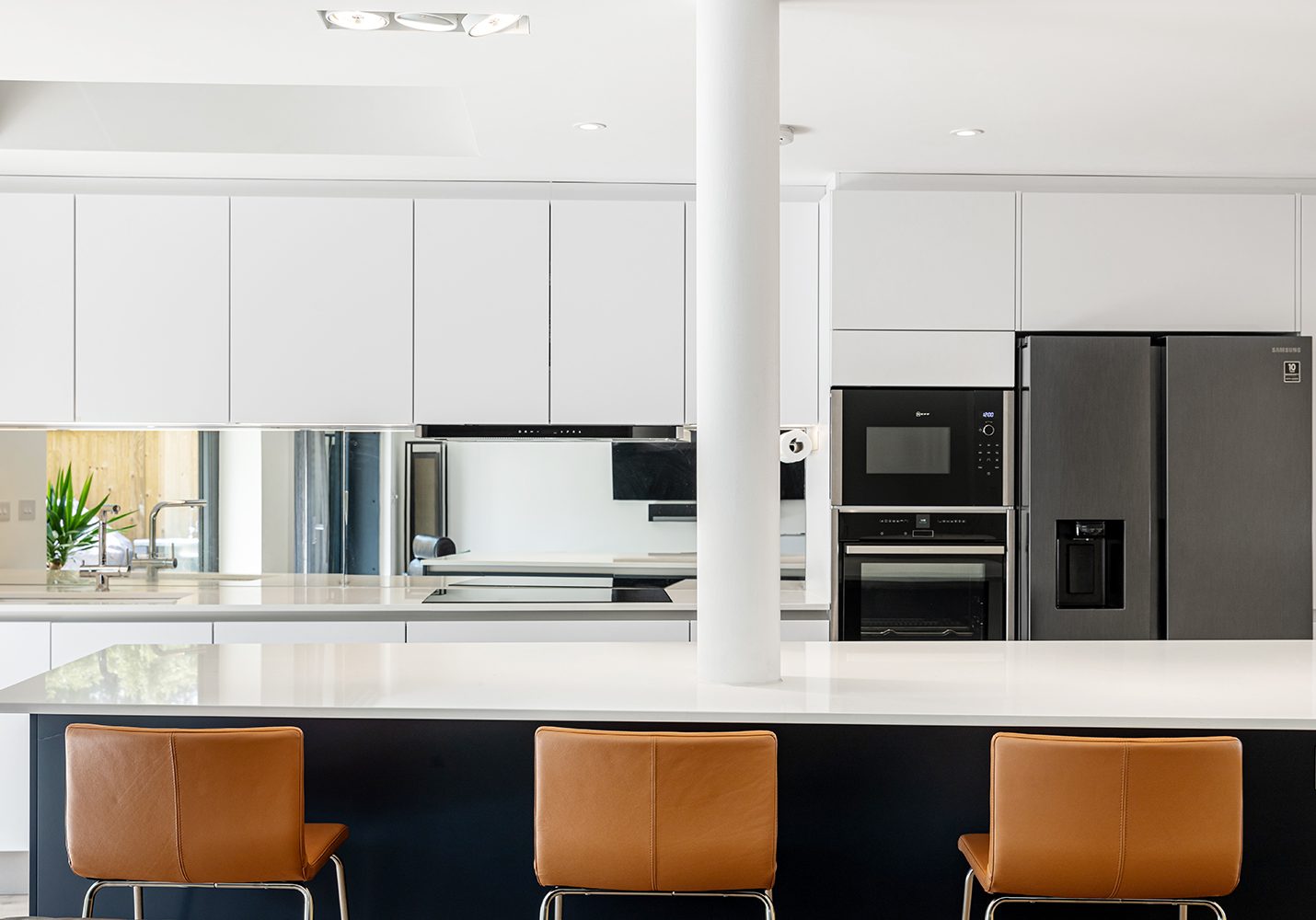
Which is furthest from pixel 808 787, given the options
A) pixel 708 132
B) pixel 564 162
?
pixel 564 162

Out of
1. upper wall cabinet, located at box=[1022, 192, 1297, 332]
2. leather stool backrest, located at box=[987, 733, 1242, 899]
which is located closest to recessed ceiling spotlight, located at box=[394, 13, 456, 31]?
leather stool backrest, located at box=[987, 733, 1242, 899]

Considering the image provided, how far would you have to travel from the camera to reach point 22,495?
4.26 metres

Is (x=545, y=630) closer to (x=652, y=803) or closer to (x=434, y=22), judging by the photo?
(x=652, y=803)

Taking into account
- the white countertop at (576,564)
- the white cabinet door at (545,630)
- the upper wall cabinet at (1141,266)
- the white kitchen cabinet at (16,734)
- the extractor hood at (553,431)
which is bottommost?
the white kitchen cabinet at (16,734)

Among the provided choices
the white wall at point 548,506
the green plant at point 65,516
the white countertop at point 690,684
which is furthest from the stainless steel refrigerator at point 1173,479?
the green plant at point 65,516

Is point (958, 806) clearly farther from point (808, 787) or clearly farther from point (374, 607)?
point (374, 607)

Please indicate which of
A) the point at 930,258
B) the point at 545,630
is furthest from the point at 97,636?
the point at 930,258

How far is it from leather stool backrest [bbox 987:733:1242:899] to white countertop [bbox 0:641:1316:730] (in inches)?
5.0

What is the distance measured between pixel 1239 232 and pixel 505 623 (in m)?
2.82

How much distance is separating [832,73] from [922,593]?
1.76 m

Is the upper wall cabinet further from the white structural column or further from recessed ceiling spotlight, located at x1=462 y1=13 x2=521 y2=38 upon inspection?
recessed ceiling spotlight, located at x1=462 y1=13 x2=521 y2=38

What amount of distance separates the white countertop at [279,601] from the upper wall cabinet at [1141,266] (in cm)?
131

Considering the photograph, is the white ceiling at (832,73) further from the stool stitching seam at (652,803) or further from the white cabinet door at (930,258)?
the stool stitching seam at (652,803)

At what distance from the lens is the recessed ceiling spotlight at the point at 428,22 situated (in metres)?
2.54
